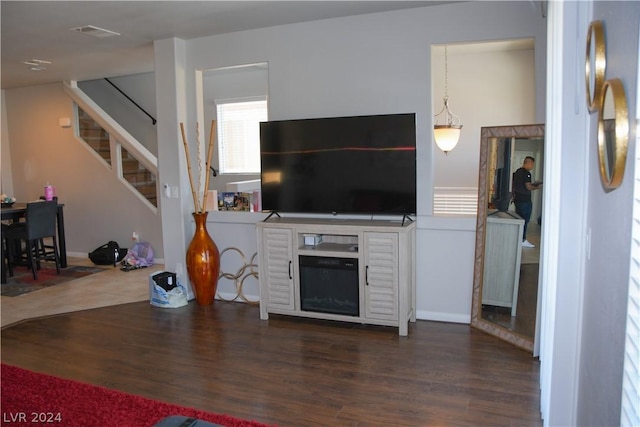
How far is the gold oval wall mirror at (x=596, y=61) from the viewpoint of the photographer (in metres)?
1.48

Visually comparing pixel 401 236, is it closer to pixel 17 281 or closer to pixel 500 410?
pixel 500 410

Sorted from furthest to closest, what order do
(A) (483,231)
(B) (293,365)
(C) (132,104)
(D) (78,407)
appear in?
(C) (132,104), (A) (483,231), (B) (293,365), (D) (78,407)

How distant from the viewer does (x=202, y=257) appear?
469 centimetres

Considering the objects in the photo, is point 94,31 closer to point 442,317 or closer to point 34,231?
point 34,231

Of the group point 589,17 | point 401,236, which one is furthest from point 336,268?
point 589,17

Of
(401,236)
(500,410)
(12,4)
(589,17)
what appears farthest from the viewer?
(401,236)

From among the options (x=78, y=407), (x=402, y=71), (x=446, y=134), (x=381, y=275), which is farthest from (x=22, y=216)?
(x=446, y=134)

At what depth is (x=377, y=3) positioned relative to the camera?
389 centimetres

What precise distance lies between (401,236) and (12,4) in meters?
3.22

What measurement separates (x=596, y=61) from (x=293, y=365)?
8.44ft

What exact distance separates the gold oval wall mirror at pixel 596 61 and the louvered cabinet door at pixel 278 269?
9.45ft

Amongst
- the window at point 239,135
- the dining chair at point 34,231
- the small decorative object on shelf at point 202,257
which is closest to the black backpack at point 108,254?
the dining chair at point 34,231

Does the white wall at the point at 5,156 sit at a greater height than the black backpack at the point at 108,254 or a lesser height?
greater

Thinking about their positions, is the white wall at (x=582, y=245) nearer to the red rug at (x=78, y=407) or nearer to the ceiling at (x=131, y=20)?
the red rug at (x=78, y=407)
